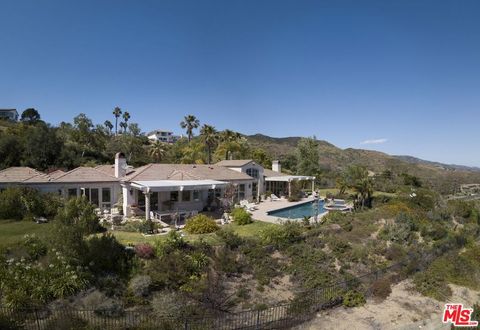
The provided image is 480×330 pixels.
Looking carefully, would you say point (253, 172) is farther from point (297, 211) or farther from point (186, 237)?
point (186, 237)

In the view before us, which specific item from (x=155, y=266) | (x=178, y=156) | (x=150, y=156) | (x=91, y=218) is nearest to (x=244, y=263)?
(x=155, y=266)

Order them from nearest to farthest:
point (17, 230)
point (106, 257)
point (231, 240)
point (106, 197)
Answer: point (106, 257) < point (231, 240) < point (17, 230) < point (106, 197)

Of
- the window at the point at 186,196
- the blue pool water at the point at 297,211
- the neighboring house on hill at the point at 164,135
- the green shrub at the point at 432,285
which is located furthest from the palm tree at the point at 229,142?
the neighboring house on hill at the point at 164,135

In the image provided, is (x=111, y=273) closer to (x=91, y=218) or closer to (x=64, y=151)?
(x=91, y=218)

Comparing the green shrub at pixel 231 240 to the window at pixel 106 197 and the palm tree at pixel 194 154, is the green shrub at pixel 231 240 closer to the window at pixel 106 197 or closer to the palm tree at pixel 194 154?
the window at pixel 106 197

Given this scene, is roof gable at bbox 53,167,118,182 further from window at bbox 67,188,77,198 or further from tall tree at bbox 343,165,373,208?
tall tree at bbox 343,165,373,208

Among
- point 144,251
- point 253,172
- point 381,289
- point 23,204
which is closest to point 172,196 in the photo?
point 23,204
